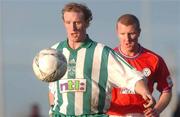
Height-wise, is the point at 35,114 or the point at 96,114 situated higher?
the point at 96,114

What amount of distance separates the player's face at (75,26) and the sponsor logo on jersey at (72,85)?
424 millimetres

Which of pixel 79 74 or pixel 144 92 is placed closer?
pixel 144 92

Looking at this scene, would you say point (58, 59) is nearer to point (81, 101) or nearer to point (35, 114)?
point (81, 101)

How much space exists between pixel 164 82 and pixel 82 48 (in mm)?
1842

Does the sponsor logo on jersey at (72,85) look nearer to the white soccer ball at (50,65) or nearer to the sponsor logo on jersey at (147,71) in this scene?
the white soccer ball at (50,65)

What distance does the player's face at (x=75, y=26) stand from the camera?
39.4 ft

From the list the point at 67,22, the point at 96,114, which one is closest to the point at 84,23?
the point at 67,22

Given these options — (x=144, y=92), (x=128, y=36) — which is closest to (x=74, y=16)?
(x=144, y=92)

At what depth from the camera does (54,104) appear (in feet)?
41.1

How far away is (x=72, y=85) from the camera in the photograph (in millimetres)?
12141

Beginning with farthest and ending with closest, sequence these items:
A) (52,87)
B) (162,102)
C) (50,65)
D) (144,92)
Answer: (162,102) → (52,87) → (50,65) → (144,92)

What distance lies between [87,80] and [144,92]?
2.86 feet

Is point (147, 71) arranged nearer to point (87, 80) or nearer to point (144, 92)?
point (87, 80)

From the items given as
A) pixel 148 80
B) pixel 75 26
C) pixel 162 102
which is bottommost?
pixel 162 102
